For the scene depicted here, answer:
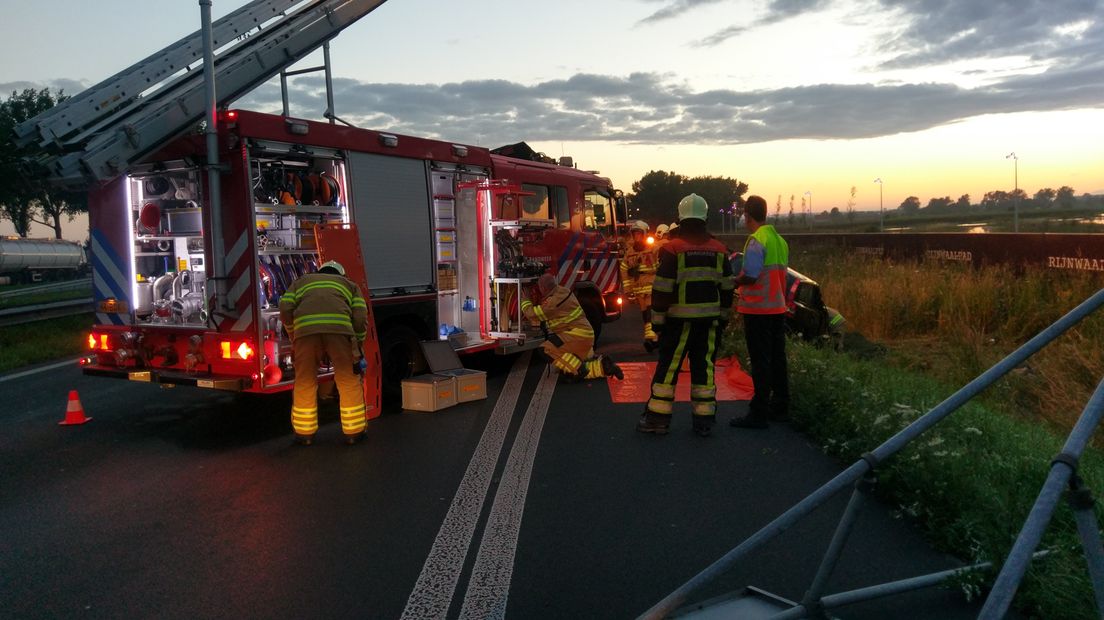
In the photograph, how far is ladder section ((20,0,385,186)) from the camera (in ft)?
22.8

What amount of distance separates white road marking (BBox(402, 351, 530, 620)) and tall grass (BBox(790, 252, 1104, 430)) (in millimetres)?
5185

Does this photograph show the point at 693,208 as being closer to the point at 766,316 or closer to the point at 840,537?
the point at 766,316

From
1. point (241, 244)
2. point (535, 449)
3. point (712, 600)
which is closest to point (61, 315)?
point (241, 244)

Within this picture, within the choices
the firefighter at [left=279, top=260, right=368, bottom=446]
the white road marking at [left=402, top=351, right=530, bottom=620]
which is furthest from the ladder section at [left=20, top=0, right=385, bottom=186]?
the white road marking at [left=402, top=351, right=530, bottom=620]

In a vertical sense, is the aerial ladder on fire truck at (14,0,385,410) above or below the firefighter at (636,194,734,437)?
above

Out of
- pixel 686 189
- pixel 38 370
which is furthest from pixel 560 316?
pixel 686 189

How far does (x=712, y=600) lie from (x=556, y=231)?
28.2ft

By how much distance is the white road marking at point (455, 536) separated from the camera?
391 centimetres

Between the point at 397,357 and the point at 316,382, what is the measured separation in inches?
81.7

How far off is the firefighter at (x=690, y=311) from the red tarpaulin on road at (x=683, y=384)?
111 centimetres

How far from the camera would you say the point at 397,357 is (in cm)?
912

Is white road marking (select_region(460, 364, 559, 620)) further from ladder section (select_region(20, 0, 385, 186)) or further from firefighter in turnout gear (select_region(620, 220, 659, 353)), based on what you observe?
firefighter in turnout gear (select_region(620, 220, 659, 353))

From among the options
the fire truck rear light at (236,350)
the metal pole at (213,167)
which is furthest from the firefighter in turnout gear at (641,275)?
the metal pole at (213,167)

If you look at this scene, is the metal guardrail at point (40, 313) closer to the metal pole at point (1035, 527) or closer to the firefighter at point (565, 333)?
the firefighter at point (565, 333)
